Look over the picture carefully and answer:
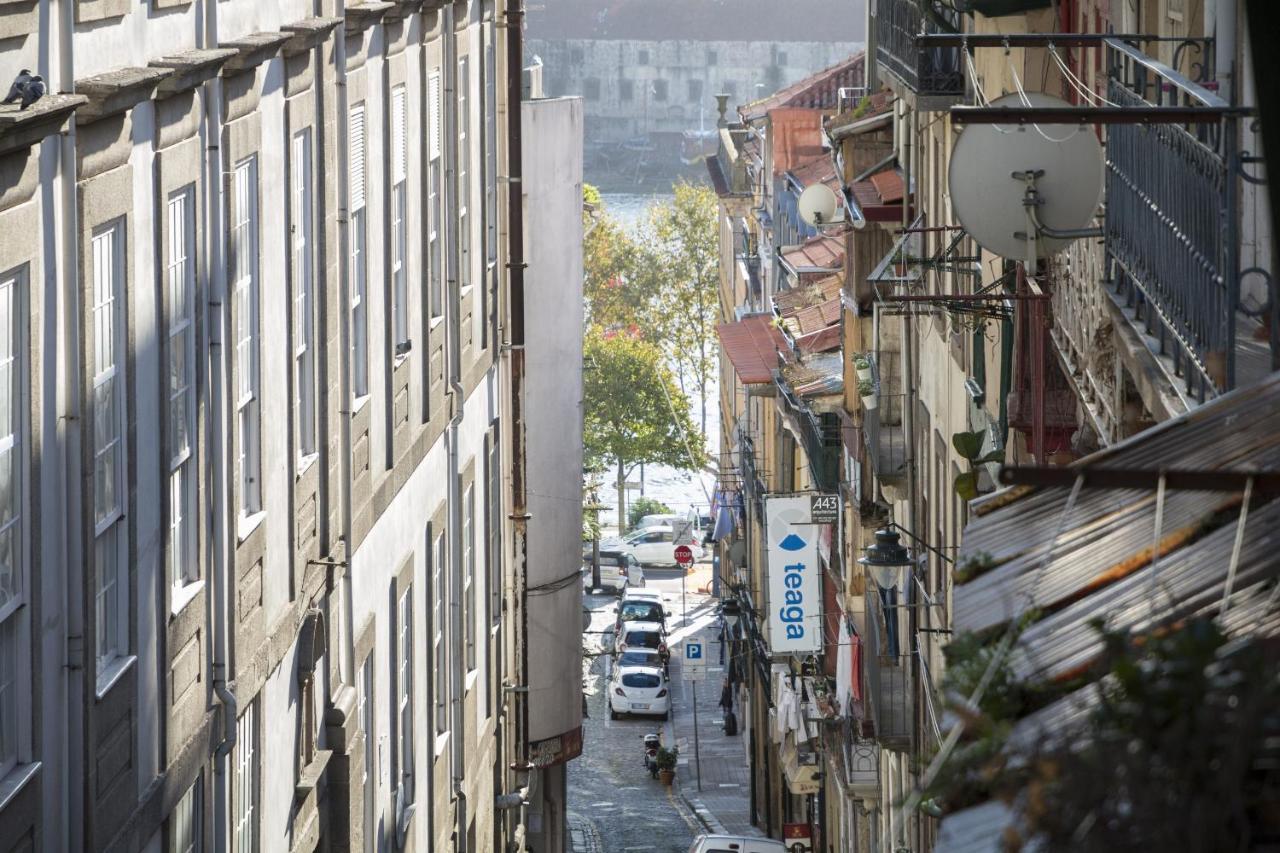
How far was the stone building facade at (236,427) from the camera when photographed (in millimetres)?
9398

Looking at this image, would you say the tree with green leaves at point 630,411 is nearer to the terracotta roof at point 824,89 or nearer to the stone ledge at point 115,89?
the terracotta roof at point 824,89

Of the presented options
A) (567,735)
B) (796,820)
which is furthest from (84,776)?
(796,820)

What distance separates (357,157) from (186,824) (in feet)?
21.0

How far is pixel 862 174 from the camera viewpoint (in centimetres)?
2636

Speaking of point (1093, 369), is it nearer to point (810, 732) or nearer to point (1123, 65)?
point (1123, 65)

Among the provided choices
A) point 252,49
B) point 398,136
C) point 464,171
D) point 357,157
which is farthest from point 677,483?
point 252,49

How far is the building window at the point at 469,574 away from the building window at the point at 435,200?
8.33ft

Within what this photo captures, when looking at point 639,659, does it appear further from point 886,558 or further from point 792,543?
point 886,558

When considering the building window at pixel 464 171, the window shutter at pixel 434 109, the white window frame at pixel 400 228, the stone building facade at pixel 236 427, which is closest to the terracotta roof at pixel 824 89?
the building window at pixel 464 171

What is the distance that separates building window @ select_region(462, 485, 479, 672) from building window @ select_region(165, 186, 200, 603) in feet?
36.4

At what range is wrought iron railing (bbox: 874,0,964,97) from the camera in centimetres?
1741


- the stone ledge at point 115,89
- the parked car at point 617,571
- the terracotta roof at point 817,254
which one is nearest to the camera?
the stone ledge at point 115,89

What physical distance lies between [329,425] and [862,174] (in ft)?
39.3

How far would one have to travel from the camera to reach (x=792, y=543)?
28297mm
